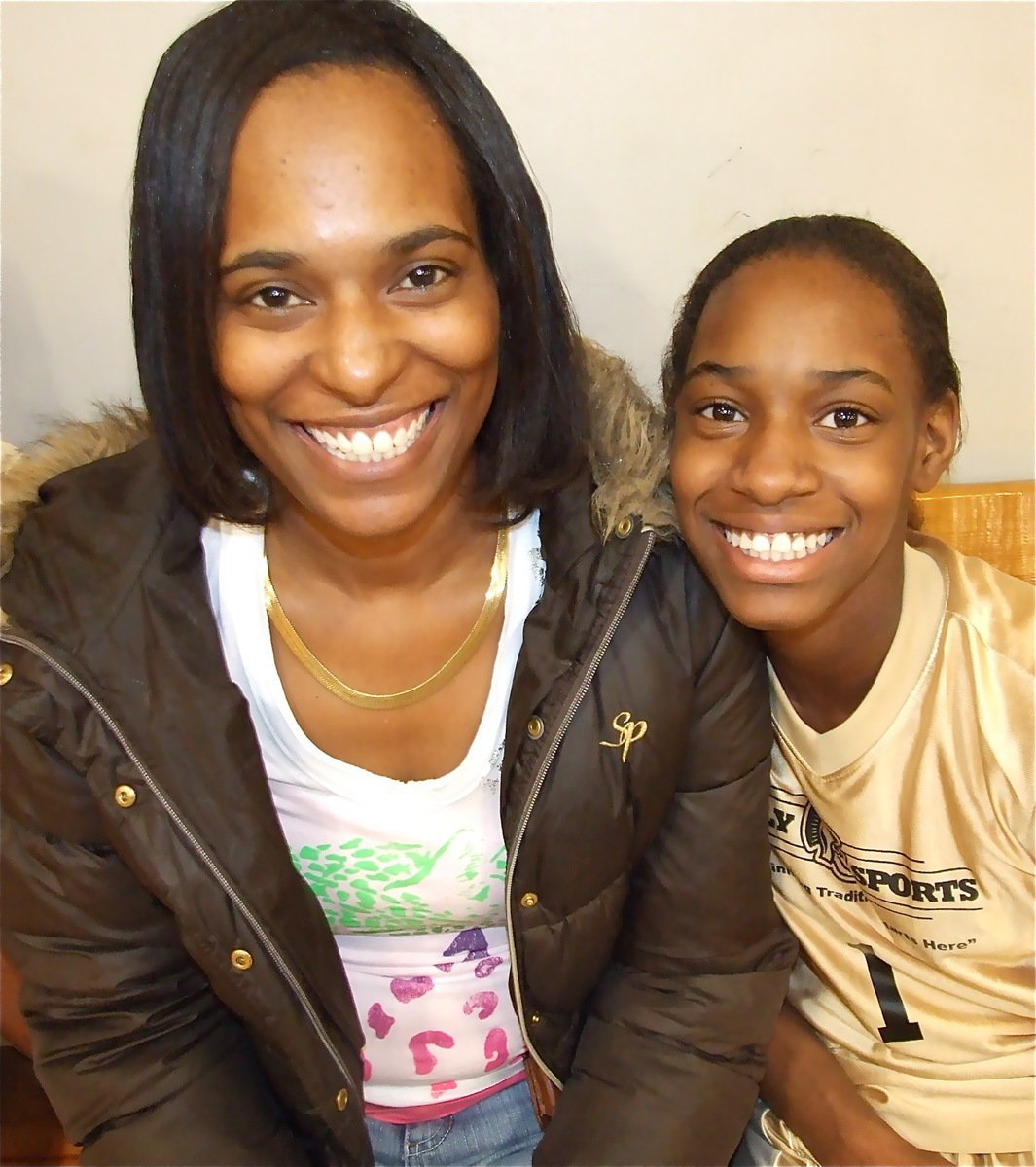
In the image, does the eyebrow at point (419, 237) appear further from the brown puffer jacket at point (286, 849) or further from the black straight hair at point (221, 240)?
the brown puffer jacket at point (286, 849)

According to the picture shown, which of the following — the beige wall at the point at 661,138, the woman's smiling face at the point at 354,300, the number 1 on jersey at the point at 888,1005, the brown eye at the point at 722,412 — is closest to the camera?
the woman's smiling face at the point at 354,300

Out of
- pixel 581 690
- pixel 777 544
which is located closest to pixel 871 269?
pixel 777 544

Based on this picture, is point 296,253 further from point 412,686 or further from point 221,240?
point 412,686

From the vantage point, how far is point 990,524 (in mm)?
1469

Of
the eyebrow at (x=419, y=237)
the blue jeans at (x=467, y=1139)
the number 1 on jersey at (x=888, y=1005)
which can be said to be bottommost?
the blue jeans at (x=467, y=1139)

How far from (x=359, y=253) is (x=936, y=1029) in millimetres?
974

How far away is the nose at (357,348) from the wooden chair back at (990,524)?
3.24 ft

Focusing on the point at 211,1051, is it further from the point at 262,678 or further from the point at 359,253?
the point at 359,253

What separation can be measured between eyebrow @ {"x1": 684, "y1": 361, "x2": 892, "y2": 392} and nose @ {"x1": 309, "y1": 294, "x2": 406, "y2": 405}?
32 cm

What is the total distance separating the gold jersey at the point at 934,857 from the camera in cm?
95

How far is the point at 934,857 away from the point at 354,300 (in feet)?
2.56

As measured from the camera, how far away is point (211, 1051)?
3.38 ft

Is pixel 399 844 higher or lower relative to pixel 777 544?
lower

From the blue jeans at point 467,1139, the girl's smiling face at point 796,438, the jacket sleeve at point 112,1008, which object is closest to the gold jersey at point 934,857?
the girl's smiling face at point 796,438
